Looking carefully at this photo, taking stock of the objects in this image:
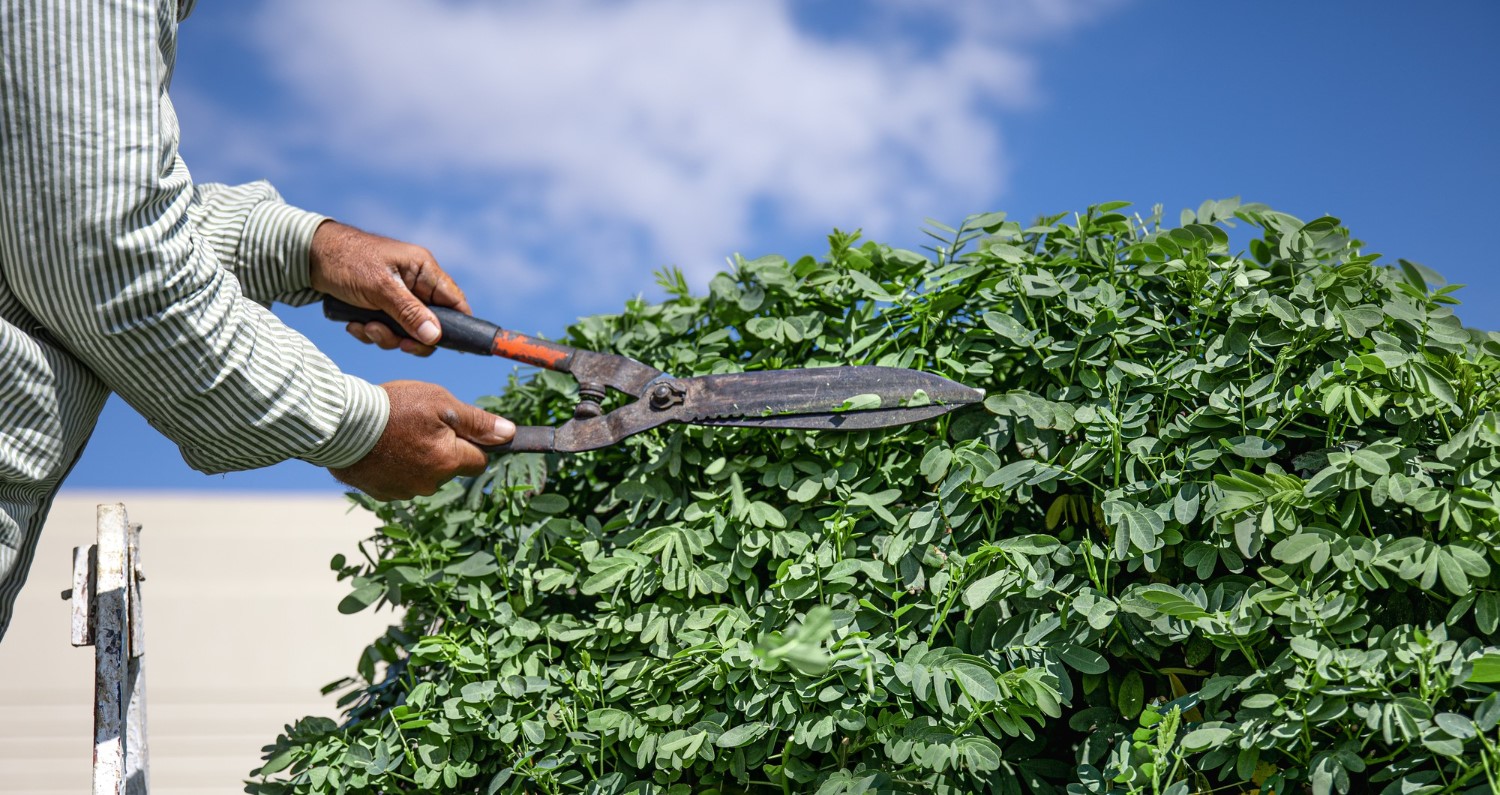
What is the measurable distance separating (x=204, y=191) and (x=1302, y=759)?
2383mm

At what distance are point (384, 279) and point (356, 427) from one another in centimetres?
37

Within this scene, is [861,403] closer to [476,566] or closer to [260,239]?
[476,566]

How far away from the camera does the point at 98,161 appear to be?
1.71 m

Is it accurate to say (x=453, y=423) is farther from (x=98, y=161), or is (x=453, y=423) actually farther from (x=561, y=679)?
(x=98, y=161)

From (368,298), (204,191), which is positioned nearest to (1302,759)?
(368,298)

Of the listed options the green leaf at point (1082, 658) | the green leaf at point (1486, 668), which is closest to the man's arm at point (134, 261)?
the green leaf at point (1082, 658)

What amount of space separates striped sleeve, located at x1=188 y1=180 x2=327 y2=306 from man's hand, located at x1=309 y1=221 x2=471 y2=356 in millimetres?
32

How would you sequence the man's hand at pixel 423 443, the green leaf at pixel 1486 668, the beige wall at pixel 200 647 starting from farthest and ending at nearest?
the beige wall at pixel 200 647
the man's hand at pixel 423 443
the green leaf at pixel 1486 668

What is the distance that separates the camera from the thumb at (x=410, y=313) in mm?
2330

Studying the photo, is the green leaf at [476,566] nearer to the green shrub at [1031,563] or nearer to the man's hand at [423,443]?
the green shrub at [1031,563]

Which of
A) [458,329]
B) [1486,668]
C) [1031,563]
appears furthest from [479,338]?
[1486,668]

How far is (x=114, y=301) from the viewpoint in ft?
5.89

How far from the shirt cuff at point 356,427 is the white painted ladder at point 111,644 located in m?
0.39

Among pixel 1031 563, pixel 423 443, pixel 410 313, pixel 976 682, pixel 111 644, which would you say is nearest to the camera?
pixel 976 682
